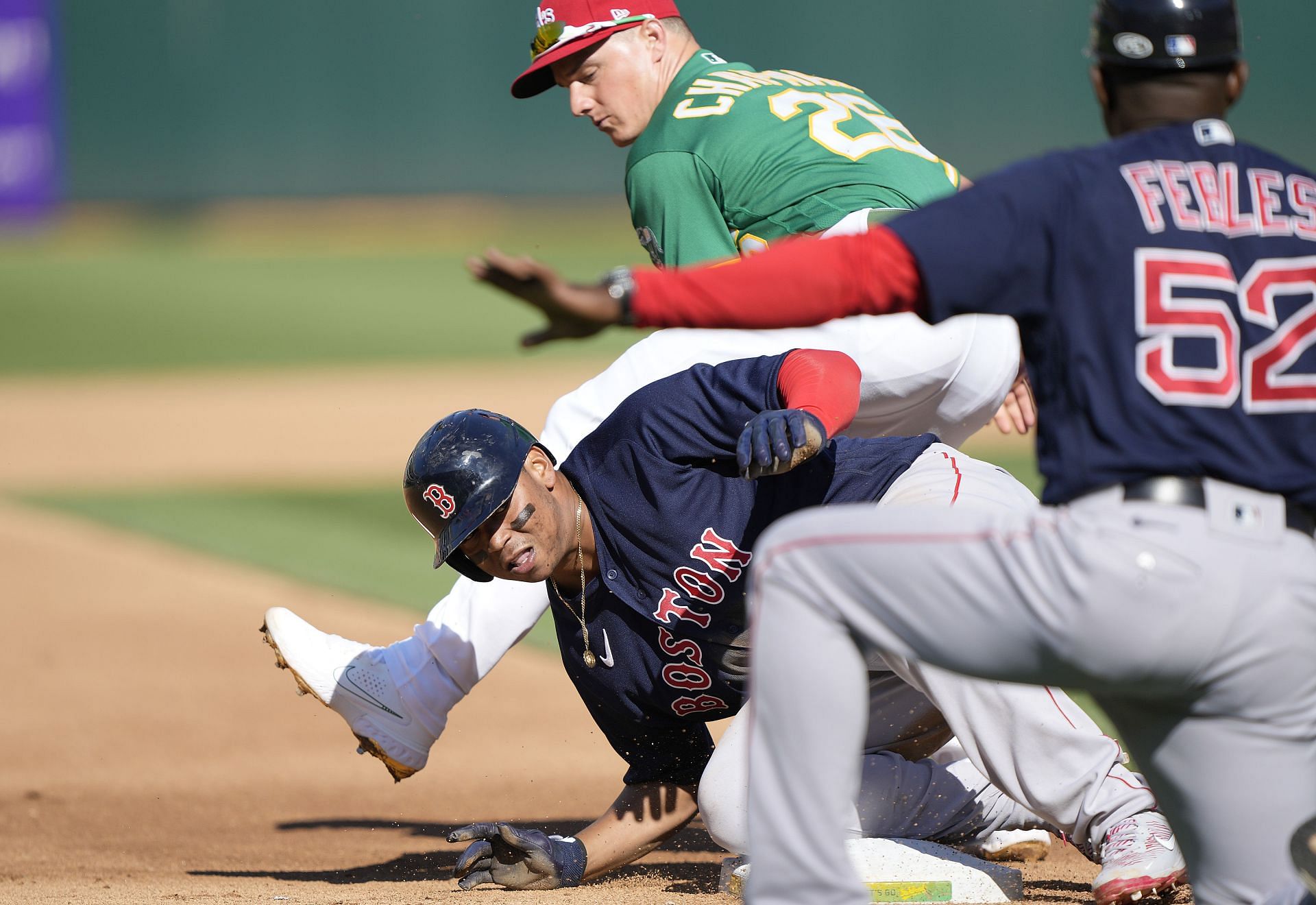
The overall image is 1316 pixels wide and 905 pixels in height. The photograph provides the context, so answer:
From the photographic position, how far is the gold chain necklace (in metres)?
3.61

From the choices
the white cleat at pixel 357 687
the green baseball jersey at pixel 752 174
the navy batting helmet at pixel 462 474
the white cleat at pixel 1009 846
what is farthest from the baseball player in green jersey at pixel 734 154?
the white cleat at pixel 1009 846

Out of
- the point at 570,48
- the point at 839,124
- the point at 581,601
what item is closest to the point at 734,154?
the point at 839,124

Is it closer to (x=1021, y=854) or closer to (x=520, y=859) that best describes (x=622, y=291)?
(x=520, y=859)

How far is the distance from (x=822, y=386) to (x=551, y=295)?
4.08 ft

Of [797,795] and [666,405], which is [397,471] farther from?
[797,795]

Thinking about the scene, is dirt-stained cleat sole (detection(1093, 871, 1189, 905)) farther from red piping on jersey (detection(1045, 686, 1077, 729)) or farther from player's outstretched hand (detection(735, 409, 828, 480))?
player's outstretched hand (detection(735, 409, 828, 480))

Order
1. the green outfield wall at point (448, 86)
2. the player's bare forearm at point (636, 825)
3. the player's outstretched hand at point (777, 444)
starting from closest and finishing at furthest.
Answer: the player's outstretched hand at point (777, 444), the player's bare forearm at point (636, 825), the green outfield wall at point (448, 86)

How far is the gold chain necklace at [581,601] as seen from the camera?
11.8 feet

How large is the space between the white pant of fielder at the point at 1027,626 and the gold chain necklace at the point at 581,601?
135 cm

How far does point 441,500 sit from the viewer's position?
3.51m

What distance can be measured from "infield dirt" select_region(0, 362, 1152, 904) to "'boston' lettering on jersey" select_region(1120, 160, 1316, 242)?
6.19 ft

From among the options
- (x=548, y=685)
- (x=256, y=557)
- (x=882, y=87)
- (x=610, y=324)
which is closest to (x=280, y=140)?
(x=882, y=87)

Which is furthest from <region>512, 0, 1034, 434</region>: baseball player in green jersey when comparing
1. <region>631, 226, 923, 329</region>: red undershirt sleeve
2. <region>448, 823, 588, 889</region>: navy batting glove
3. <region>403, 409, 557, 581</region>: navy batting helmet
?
<region>631, 226, 923, 329</region>: red undershirt sleeve

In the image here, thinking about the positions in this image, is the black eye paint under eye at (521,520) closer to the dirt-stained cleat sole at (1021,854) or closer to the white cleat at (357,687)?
the white cleat at (357,687)
